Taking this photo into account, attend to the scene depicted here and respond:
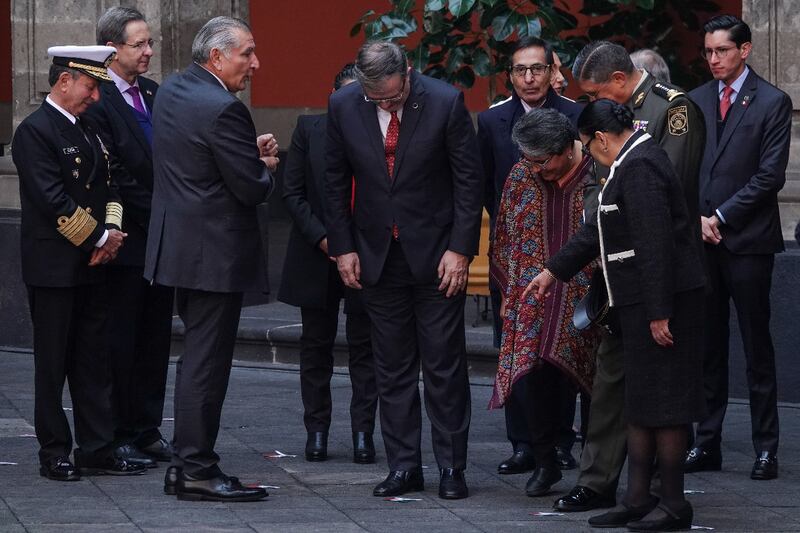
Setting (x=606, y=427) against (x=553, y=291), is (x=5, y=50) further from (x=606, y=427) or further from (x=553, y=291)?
(x=606, y=427)

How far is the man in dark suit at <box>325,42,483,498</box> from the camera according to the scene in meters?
6.94

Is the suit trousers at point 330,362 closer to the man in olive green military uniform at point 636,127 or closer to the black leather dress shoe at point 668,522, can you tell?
the man in olive green military uniform at point 636,127

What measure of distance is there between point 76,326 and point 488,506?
1959 millimetres

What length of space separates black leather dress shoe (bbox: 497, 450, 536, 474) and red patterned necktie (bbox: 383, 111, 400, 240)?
1.20 meters

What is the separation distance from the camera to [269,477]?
7379 millimetres

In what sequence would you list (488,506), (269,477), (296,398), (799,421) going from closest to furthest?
(488,506) < (269,477) < (799,421) < (296,398)

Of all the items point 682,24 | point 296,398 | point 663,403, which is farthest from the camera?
point 682,24

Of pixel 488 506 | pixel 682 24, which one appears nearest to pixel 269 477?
pixel 488 506

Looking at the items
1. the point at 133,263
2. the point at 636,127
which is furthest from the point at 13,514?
the point at 636,127

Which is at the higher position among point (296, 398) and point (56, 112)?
point (56, 112)

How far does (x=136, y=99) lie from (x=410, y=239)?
1618 millimetres

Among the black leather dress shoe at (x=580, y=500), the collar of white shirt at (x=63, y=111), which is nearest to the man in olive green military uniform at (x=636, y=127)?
the black leather dress shoe at (x=580, y=500)

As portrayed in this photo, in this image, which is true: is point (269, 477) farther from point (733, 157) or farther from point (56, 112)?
point (733, 157)

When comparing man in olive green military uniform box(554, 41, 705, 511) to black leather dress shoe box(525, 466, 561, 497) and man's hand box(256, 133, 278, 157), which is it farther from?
man's hand box(256, 133, 278, 157)
